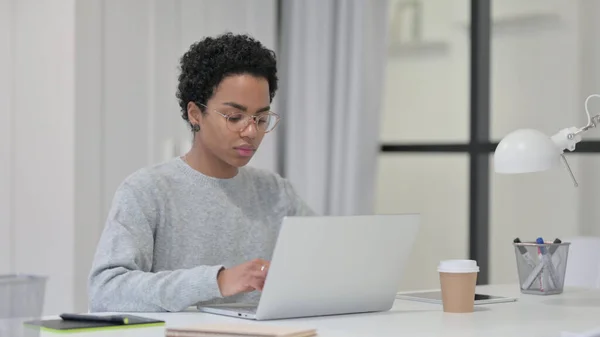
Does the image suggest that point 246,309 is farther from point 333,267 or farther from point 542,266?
point 542,266

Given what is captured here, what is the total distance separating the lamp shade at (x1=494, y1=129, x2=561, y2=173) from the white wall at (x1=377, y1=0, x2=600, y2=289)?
1477 mm

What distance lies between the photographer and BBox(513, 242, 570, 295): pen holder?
7.86 ft

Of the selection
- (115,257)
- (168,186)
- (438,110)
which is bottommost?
(115,257)

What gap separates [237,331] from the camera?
1.57m

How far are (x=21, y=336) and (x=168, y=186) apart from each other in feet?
3.61

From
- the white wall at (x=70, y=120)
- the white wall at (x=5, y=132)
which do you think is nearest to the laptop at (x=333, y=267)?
the white wall at (x=70, y=120)

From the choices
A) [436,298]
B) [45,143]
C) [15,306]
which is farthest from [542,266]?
[45,143]

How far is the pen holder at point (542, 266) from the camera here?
2396 mm

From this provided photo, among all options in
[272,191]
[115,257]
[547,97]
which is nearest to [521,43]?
[547,97]

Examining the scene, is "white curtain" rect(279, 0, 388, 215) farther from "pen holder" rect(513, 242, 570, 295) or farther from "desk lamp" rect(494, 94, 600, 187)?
"desk lamp" rect(494, 94, 600, 187)

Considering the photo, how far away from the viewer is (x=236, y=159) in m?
2.34

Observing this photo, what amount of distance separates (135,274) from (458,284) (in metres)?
0.68

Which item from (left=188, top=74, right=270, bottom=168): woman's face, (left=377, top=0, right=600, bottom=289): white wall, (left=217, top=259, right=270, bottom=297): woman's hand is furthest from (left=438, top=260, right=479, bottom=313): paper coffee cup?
(left=377, top=0, right=600, bottom=289): white wall

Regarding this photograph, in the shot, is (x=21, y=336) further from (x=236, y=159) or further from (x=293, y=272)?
(x=236, y=159)
